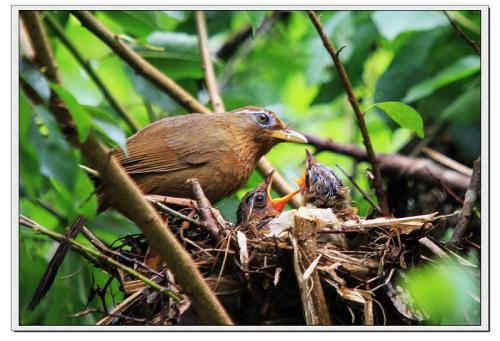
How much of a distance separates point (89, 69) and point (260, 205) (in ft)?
6.70

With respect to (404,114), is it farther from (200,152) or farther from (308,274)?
(200,152)

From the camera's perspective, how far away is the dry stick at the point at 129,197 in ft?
11.3

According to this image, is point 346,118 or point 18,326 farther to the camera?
point 346,118

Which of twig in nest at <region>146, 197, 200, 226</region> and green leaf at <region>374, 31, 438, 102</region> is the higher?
green leaf at <region>374, 31, 438, 102</region>

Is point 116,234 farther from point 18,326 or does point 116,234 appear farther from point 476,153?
point 476,153

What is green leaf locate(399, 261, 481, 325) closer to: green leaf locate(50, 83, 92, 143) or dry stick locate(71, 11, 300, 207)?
green leaf locate(50, 83, 92, 143)

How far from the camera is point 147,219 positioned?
12.1 feet

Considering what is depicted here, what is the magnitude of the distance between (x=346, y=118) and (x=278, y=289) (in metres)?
5.08

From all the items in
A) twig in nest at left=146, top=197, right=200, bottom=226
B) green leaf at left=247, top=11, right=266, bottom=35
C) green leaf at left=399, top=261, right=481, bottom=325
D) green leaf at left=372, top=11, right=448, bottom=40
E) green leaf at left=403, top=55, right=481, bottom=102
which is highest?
green leaf at left=372, top=11, right=448, bottom=40

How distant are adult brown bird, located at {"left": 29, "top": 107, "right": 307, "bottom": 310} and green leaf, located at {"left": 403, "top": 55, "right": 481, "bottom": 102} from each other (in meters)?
1.16

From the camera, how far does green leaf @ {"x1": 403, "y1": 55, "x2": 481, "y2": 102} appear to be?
670cm

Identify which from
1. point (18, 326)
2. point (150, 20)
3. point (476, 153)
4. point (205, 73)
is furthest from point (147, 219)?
point (476, 153)

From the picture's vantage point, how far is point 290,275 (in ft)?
15.6

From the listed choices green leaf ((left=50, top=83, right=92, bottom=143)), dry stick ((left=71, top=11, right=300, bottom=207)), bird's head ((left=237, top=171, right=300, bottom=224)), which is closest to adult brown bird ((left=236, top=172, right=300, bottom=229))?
bird's head ((left=237, top=171, right=300, bottom=224))
